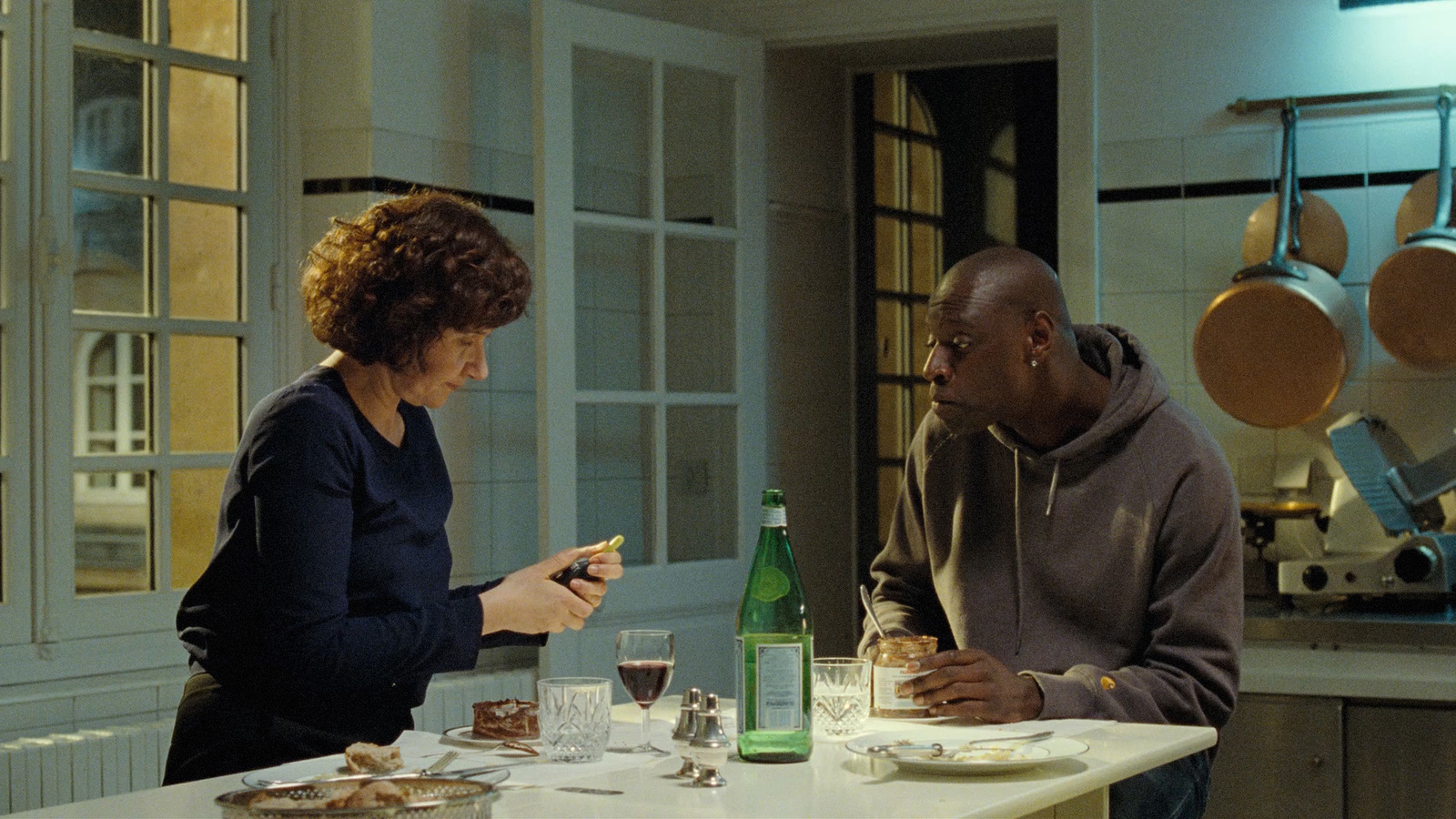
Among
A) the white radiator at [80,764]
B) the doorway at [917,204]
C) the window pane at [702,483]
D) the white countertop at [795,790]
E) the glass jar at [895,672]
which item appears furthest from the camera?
the doorway at [917,204]

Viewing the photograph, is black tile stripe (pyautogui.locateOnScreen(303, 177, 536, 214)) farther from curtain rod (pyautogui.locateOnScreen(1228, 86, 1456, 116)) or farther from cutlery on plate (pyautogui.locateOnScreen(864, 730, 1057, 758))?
cutlery on plate (pyautogui.locateOnScreen(864, 730, 1057, 758))

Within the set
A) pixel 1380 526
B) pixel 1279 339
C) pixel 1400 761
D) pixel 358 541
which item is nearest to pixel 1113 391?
pixel 358 541

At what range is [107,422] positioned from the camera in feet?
10.9

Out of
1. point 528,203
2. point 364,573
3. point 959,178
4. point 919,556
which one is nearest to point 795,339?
point 528,203

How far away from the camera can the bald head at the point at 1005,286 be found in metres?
2.34

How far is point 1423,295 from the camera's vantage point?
11.4 ft

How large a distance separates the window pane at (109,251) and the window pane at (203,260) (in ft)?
0.24

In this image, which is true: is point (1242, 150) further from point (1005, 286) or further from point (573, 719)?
point (573, 719)

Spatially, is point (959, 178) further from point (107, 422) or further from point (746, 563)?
point (107, 422)

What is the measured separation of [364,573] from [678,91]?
2431 millimetres

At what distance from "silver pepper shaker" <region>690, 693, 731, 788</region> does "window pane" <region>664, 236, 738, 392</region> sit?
7.67 ft

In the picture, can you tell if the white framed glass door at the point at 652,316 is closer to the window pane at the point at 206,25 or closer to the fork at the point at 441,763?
the window pane at the point at 206,25

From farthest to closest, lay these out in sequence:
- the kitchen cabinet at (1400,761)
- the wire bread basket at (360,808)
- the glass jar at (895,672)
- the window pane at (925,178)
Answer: the window pane at (925,178)
the kitchen cabinet at (1400,761)
the glass jar at (895,672)
the wire bread basket at (360,808)

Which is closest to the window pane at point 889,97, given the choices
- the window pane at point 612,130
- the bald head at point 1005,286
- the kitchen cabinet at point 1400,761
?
the window pane at point 612,130
